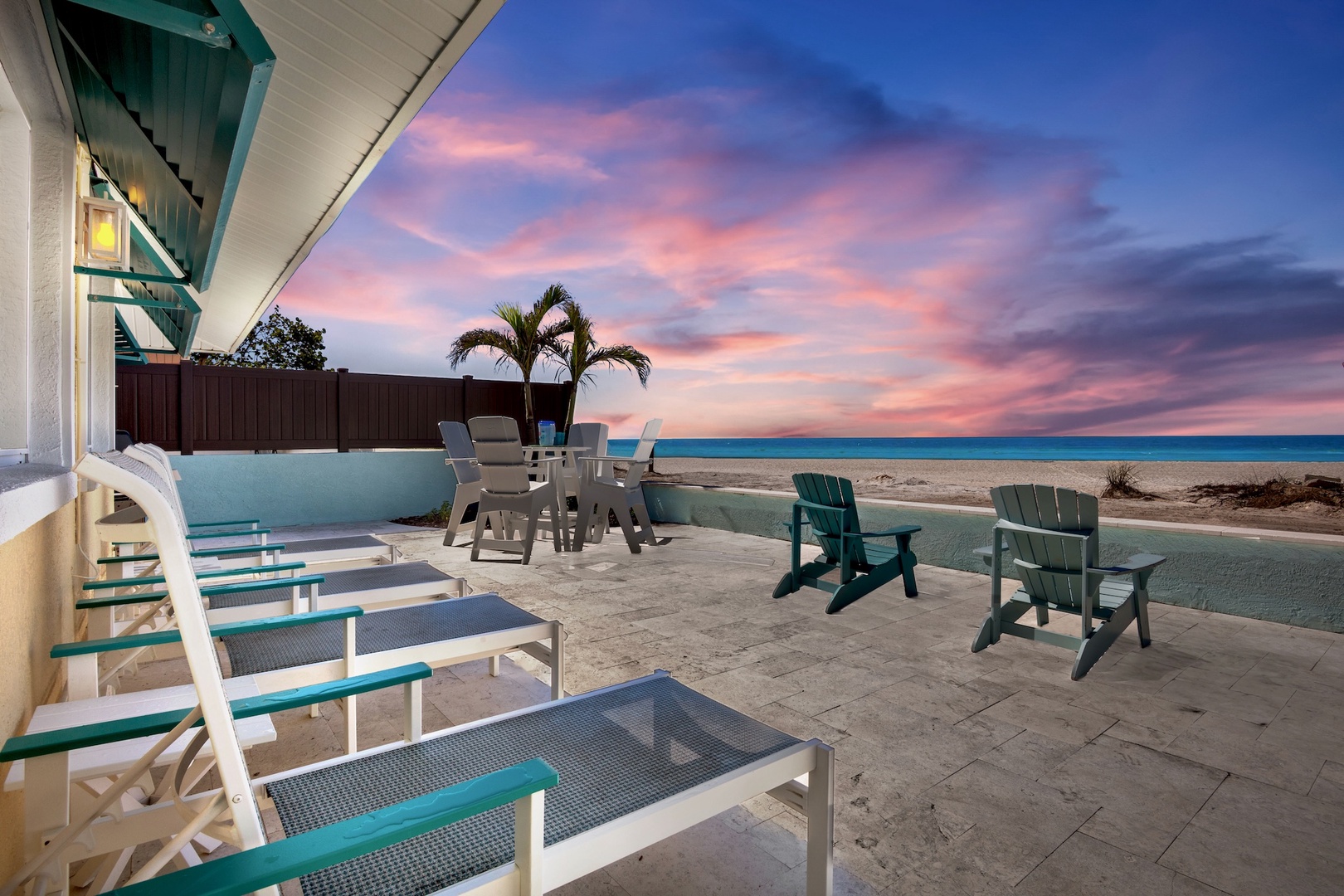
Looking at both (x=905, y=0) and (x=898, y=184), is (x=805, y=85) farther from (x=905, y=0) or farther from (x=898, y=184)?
(x=898, y=184)

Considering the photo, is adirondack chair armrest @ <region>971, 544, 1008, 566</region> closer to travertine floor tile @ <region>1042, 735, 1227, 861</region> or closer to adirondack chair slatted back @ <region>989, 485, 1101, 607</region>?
adirondack chair slatted back @ <region>989, 485, 1101, 607</region>

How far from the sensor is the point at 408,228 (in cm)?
1348

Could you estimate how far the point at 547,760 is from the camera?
4.52 feet

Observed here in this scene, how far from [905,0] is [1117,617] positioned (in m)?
12.5

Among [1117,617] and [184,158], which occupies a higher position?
[184,158]

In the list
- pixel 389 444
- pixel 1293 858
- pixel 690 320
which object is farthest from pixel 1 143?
pixel 690 320

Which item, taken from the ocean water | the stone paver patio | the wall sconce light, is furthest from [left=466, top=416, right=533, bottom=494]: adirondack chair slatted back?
the ocean water

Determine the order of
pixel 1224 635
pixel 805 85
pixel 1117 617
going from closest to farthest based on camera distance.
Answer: pixel 1117 617
pixel 1224 635
pixel 805 85

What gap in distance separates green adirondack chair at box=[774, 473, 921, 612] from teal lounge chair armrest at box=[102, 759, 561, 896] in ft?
10.8

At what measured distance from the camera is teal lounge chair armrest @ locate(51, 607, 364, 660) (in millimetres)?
1598

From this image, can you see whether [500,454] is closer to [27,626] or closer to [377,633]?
[377,633]

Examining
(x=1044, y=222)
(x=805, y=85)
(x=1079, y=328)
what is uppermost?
(x=805, y=85)

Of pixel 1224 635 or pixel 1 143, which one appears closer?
pixel 1 143

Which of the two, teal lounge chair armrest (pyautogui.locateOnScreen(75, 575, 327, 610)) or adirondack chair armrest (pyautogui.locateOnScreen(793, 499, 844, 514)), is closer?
teal lounge chair armrest (pyautogui.locateOnScreen(75, 575, 327, 610))
